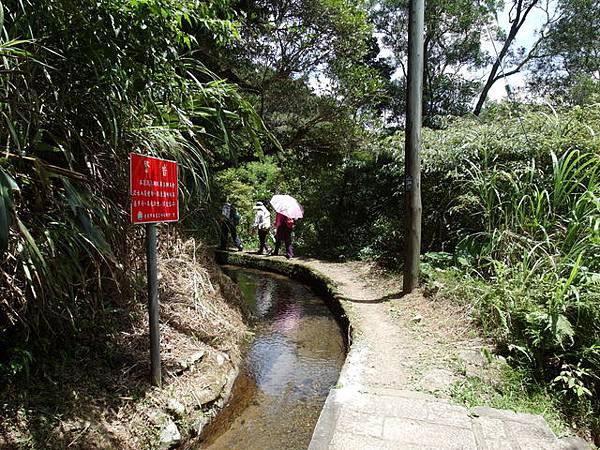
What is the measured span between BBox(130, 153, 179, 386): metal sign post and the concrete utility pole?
11.0 feet

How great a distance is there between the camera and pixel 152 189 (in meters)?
2.76

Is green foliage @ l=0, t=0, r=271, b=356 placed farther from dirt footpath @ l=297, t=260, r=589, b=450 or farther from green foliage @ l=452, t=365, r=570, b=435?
green foliage @ l=452, t=365, r=570, b=435

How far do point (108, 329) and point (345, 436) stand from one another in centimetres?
196

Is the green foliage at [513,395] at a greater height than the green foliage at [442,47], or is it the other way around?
the green foliage at [442,47]

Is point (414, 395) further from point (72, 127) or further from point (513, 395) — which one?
point (72, 127)

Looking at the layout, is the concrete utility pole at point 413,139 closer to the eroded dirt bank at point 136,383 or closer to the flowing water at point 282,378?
the flowing water at point 282,378

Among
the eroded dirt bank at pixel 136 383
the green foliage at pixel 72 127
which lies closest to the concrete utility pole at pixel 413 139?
the eroded dirt bank at pixel 136 383

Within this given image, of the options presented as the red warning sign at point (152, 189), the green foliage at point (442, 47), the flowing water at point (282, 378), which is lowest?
the flowing water at point (282, 378)

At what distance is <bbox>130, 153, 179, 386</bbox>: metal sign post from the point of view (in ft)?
8.60

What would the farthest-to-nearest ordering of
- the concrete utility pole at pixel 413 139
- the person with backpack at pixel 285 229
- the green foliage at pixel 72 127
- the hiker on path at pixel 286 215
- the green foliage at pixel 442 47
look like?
1. the green foliage at pixel 442 47
2. the person with backpack at pixel 285 229
3. the hiker on path at pixel 286 215
4. the concrete utility pole at pixel 413 139
5. the green foliage at pixel 72 127

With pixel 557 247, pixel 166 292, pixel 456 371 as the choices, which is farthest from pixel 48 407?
pixel 557 247

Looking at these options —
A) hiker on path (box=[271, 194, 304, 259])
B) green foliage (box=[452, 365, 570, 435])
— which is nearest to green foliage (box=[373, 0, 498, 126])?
hiker on path (box=[271, 194, 304, 259])

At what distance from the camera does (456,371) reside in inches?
132

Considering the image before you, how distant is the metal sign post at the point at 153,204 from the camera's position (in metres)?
2.62
